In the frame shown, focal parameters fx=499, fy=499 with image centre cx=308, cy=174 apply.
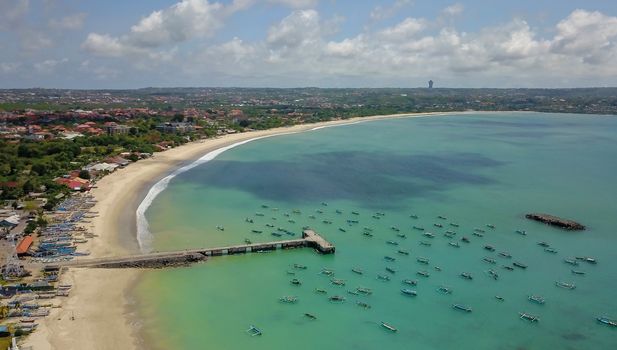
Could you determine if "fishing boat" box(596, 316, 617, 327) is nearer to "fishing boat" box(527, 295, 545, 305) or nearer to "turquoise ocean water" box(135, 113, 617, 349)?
"turquoise ocean water" box(135, 113, 617, 349)

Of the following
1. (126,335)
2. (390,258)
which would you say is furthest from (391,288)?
(126,335)

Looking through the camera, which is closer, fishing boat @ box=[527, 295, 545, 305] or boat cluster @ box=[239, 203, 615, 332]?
fishing boat @ box=[527, 295, 545, 305]

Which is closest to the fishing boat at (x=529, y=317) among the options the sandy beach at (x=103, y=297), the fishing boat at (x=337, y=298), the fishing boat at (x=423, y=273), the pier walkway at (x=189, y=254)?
the fishing boat at (x=423, y=273)

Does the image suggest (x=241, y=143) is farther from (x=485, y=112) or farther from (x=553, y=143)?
(x=485, y=112)

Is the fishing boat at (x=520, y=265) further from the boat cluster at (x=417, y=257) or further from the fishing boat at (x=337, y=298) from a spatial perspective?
the fishing boat at (x=337, y=298)

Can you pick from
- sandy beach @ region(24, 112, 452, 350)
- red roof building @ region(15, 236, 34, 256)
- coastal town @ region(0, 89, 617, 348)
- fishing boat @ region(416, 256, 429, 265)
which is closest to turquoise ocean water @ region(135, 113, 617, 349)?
fishing boat @ region(416, 256, 429, 265)
